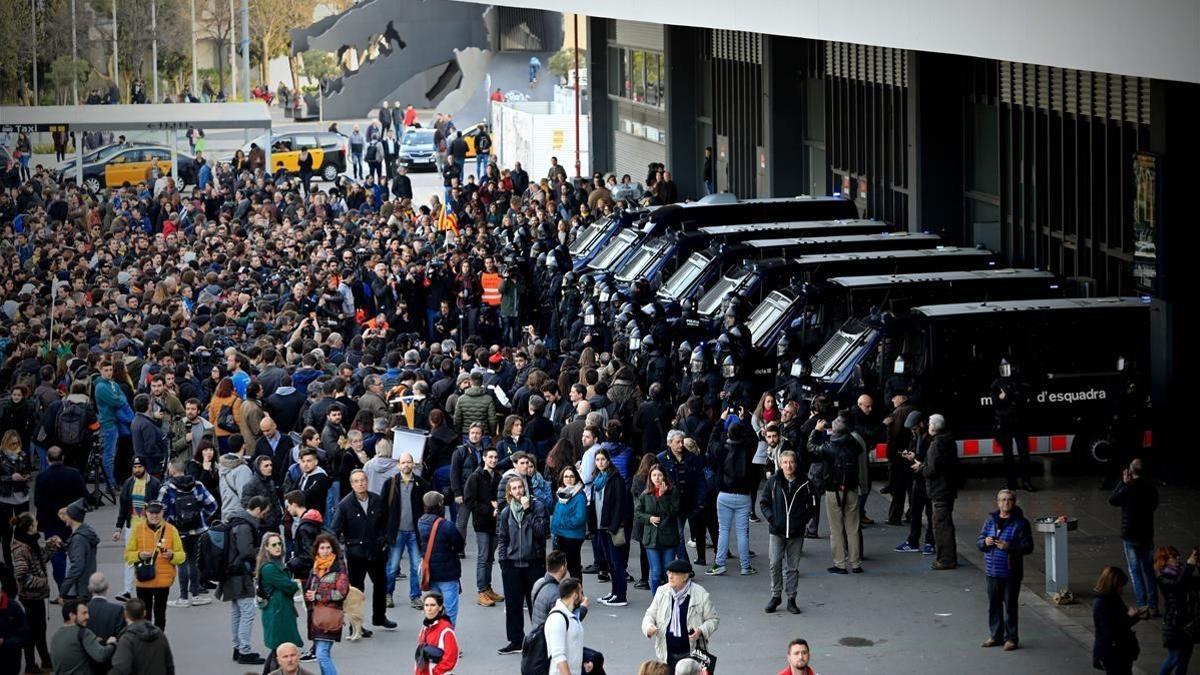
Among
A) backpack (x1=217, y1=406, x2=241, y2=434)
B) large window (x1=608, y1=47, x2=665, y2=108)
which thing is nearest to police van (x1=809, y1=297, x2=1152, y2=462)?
backpack (x1=217, y1=406, x2=241, y2=434)

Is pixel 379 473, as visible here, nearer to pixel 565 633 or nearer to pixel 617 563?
pixel 617 563

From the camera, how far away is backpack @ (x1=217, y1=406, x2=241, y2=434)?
20.9 meters

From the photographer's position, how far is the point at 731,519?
18.7m

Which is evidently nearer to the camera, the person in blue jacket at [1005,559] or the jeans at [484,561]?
the person in blue jacket at [1005,559]

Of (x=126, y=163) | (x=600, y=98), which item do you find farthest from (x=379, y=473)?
(x=126, y=163)

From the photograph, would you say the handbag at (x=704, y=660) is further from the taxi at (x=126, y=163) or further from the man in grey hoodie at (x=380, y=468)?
the taxi at (x=126, y=163)

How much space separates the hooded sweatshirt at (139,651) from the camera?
13438 mm

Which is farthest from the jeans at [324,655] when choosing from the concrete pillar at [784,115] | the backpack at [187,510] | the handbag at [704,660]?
the concrete pillar at [784,115]

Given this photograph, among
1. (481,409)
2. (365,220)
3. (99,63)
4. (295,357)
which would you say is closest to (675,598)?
(481,409)

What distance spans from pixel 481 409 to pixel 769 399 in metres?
3.14

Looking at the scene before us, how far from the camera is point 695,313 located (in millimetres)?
27016

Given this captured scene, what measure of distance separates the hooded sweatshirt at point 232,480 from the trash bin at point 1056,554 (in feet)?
22.9

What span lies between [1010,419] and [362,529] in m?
8.33

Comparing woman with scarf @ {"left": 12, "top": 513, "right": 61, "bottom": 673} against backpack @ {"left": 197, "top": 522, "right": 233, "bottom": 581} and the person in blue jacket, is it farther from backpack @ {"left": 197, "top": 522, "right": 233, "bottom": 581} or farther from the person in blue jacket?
the person in blue jacket
